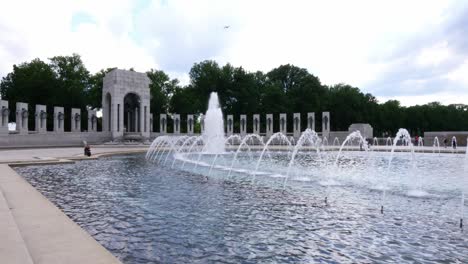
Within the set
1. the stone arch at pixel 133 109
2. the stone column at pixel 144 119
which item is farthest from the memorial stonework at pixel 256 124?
the stone arch at pixel 133 109

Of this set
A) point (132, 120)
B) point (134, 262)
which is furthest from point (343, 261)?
point (132, 120)

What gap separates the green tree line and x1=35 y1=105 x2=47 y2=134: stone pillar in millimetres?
15275

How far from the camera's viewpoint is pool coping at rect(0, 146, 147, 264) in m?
4.54

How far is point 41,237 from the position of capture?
5.46 meters

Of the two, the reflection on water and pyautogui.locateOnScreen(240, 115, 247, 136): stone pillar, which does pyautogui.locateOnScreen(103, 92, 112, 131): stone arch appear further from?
the reflection on water

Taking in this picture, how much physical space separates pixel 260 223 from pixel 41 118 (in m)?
46.9

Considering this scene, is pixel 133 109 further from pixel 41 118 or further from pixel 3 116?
pixel 3 116

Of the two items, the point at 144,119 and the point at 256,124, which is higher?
the point at 144,119

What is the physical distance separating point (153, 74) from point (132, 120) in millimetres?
23189

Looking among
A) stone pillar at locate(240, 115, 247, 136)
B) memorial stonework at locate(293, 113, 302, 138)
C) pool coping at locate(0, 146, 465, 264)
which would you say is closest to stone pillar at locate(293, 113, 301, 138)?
memorial stonework at locate(293, 113, 302, 138)

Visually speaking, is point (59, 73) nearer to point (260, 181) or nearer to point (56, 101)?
point (56, 101)

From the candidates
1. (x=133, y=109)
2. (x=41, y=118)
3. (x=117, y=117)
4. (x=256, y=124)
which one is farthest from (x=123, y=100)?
(x=256, y=124)

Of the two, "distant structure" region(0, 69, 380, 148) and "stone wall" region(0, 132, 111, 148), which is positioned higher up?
"distant structure" region(0, 69, 380, 148)

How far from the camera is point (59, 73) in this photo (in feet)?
234
